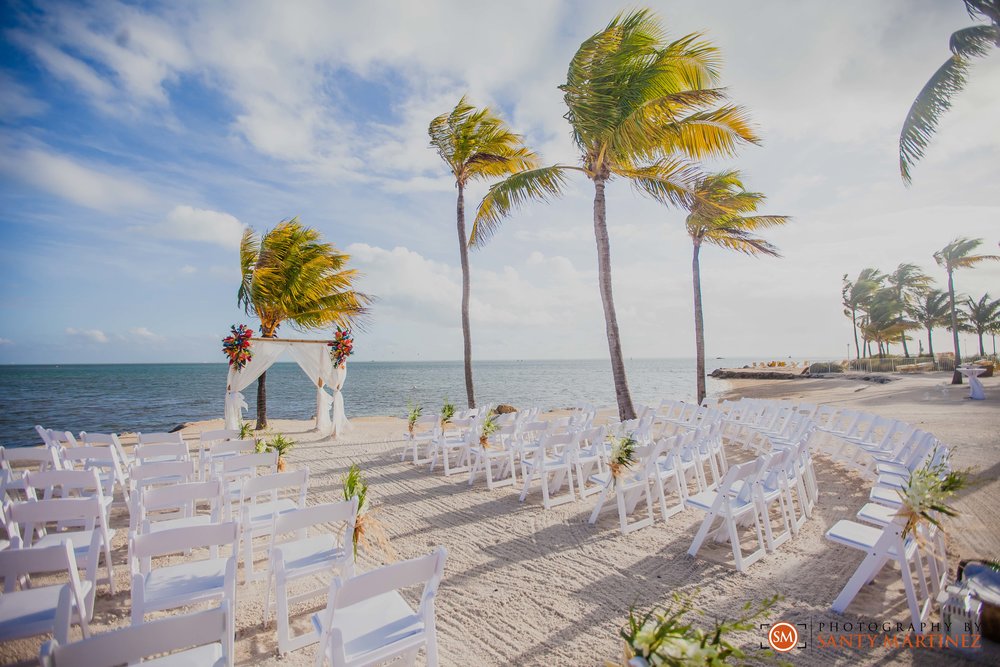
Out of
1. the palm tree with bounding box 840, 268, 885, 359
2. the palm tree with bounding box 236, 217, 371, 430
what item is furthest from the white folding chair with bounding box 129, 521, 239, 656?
the palm tree with bounding box 840, 268, 885, 359

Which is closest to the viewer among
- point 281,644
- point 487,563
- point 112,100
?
point 281,644

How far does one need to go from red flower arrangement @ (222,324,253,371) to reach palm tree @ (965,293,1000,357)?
2221 inches

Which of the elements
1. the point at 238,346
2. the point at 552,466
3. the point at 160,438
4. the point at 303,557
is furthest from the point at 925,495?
the point at 238,346

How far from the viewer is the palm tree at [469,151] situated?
41.9ft

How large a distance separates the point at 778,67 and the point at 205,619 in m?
10.0

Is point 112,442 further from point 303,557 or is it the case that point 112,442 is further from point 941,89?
point 941,89

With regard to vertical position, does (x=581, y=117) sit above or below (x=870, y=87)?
above

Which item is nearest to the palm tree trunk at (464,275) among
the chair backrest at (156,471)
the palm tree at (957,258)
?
the chair backrest at (156,471)

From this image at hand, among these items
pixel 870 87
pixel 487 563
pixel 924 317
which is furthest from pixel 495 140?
pixel 924 317

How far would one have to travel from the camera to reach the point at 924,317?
40.3m

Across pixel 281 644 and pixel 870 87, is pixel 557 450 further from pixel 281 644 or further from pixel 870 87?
pixel 870 87

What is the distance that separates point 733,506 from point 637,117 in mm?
7071

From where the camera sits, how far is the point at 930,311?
131 feet

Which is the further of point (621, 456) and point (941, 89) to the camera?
point (941, 89)
